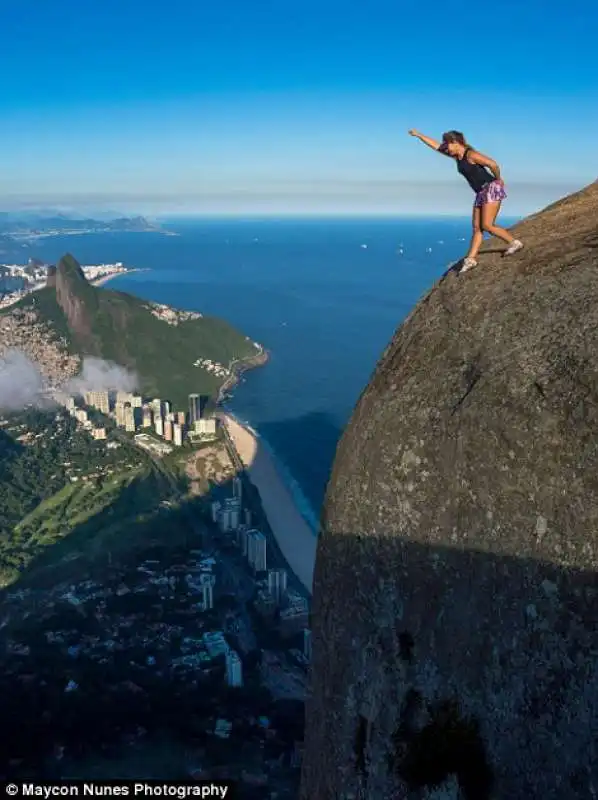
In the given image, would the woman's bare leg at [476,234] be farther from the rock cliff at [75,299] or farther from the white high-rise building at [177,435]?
the rock cliff at [75,299]

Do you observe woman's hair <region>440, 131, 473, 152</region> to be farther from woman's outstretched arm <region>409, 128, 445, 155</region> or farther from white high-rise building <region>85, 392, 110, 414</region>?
white high-rise building <region>85, 392, 110, 414</region>

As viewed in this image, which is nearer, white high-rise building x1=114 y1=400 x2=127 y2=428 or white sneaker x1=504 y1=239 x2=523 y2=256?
white sneaker x1=504 y1=239 x2=523 y2=256

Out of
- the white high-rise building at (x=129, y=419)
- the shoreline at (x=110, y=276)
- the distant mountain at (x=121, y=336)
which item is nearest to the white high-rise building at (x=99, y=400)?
the white high-rise building at (x=129, y=419)

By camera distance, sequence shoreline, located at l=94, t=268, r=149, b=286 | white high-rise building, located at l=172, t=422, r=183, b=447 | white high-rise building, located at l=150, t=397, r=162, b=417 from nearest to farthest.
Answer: white high-rise building, located at l=172, t=422, r=183, b=447, white high-rise building, located at l=150, t=397, r=162, b=417, shoreline, located at l=94, t=268, r=149, b=286

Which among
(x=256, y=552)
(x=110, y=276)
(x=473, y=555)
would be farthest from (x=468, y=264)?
(x=110, y=276)

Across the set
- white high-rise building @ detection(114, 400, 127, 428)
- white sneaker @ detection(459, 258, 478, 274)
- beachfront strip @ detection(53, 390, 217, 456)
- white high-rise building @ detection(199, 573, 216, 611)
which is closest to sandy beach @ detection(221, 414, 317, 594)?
beachfront strip @ detection(53, 390, 217, 456)

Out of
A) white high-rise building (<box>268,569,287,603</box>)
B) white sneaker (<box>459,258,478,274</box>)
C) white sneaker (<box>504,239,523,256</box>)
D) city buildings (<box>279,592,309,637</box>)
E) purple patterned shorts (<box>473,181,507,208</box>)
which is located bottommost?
city buildings (<box>279,592,309,637</box>)

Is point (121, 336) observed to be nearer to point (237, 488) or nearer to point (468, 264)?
point (237, 488)
